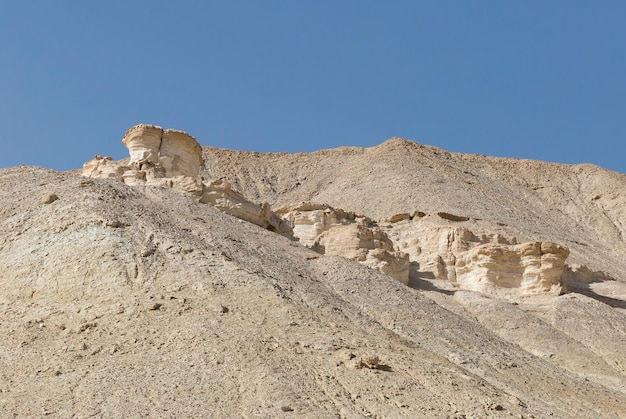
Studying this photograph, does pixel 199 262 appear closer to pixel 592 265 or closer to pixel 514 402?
pixel 514 402

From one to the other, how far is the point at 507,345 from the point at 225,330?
8.81 m

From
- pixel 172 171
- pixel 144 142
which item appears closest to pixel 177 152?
pixel 172 171

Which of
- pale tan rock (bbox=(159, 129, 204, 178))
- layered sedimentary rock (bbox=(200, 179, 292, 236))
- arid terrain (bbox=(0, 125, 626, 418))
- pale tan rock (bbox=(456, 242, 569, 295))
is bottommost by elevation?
arid terrain (bbox=(0, 125, 626, 418))

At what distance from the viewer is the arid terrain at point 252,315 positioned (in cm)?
1725

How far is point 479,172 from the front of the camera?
82.5 m

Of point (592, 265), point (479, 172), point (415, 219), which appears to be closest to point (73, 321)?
point (415, 219)

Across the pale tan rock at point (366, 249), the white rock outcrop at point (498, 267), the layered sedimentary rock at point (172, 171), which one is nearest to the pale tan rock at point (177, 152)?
the layered sedimentary rock at point (172, 171)

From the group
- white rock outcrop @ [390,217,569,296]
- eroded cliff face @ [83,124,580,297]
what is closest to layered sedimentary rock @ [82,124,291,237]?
eroded cliff face @ [83,124,580,297]

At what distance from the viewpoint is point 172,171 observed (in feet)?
133

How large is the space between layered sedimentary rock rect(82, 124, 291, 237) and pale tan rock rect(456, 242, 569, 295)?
7.15 meters

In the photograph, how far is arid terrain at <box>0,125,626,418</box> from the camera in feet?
56.6

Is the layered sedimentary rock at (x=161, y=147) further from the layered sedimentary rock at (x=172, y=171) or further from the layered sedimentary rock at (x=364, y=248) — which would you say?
the layered sedimentary rock at (x=364, y=248)

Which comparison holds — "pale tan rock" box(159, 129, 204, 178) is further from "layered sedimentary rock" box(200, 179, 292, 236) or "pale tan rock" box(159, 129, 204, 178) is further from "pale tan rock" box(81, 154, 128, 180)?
"layered sedimentary rock" box(200, 179, 292, 236)

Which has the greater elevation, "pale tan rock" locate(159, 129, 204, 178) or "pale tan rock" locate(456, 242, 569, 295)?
"pale tan rock" locate(159, 129, 204, 178)
